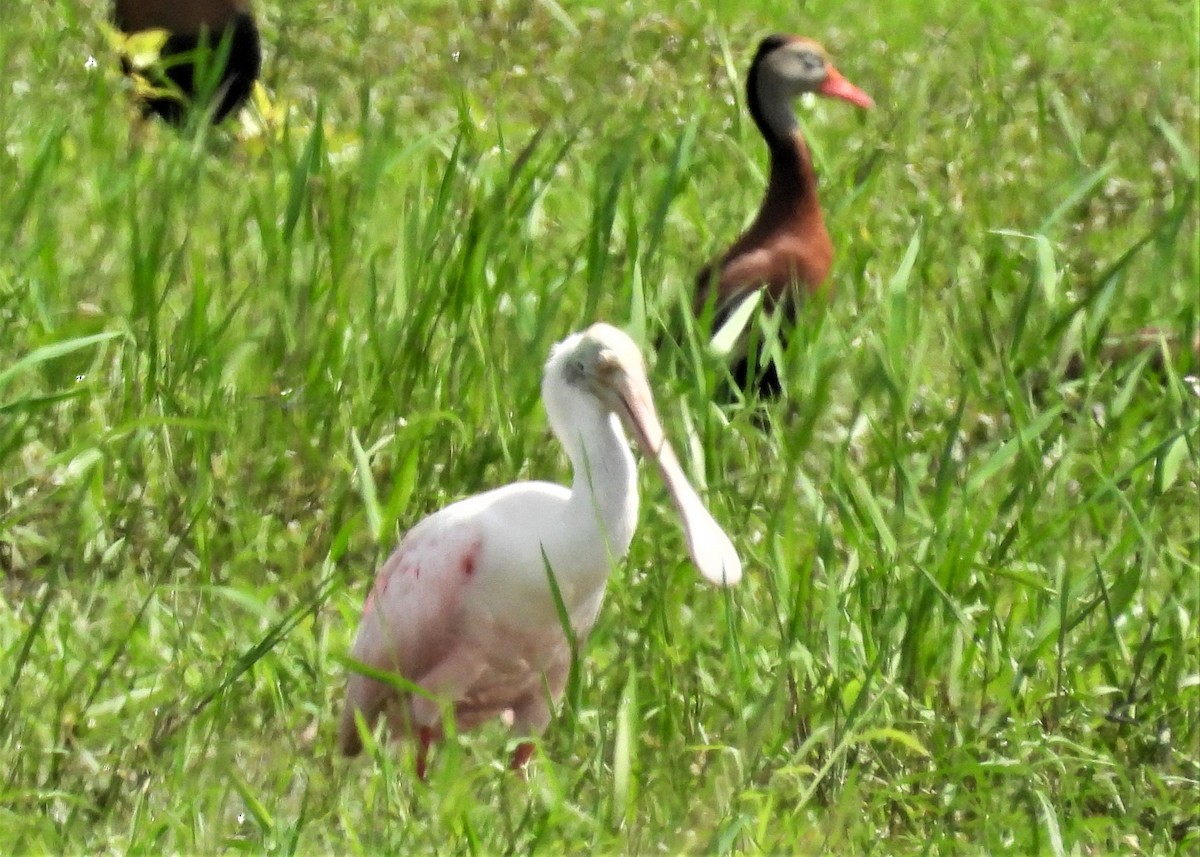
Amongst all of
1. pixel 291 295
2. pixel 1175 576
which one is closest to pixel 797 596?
pixel 1175 576

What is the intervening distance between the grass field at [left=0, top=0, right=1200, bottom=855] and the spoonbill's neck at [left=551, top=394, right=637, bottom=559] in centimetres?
8

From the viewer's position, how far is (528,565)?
110 inches

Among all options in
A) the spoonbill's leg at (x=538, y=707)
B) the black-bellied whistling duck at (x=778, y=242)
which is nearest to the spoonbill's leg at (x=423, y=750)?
the spoonbill's leg at (x=538, y=707)

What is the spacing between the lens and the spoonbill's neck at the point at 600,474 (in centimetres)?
268

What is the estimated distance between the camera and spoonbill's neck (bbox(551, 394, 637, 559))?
268cm

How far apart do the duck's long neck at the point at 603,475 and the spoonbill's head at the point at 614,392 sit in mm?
13

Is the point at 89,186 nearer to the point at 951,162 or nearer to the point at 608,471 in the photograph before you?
the point at 608,471

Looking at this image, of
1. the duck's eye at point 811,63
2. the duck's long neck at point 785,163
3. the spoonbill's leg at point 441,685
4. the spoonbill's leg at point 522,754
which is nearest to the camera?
the spoonbill's leg at point 522,754

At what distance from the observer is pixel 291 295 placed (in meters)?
3.55

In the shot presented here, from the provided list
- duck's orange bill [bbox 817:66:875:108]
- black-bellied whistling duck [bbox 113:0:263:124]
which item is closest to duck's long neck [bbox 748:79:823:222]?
duck's orange bill [bbox 817:66:875:108]

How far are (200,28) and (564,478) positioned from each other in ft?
9.62

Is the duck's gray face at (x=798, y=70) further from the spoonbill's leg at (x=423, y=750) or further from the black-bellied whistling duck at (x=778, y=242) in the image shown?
the spoonbill's leg at (x=423, y=750)

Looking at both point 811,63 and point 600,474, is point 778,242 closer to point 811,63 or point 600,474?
point 811,63

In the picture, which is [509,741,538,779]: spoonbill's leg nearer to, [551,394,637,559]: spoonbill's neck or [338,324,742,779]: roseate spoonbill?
[338,324,742,779]: roseate spoonbill
